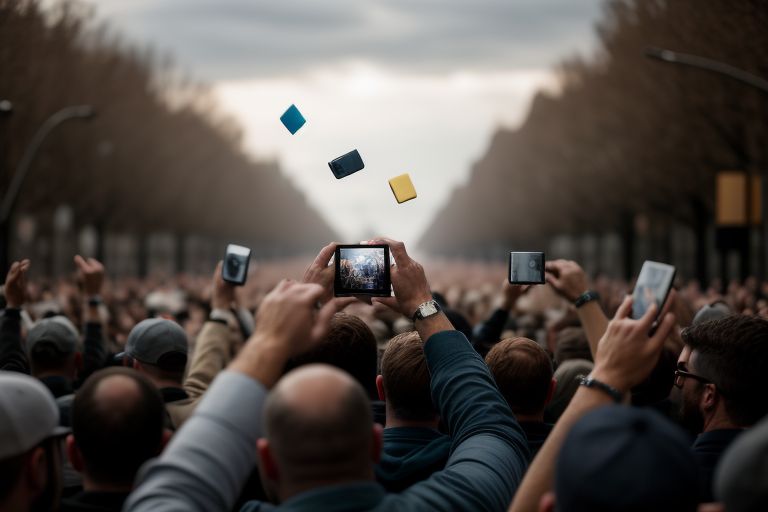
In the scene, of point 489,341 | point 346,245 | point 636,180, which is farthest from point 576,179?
point 346,245

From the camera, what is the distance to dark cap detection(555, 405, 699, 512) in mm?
2205

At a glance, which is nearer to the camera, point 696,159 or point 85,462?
point 85,462

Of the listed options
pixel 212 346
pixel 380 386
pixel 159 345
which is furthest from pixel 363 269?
pixel 212 346

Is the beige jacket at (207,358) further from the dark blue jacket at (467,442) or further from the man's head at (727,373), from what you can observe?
the man's head at (727,373)

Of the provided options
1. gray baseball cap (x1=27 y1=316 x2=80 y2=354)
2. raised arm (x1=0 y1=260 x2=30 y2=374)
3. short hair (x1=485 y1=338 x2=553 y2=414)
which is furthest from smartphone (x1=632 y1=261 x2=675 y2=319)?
gray baseball cap (x1=27 y1=316 x2=80 y2=354)

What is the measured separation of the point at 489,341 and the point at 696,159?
26.3 meters

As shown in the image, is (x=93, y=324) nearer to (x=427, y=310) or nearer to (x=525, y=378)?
(x=525, y=378)

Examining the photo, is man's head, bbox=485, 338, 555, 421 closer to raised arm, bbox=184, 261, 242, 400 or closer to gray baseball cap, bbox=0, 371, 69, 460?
raised arm, bbox=184, 261, 242, 400

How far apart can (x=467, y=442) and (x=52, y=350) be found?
3.28 m

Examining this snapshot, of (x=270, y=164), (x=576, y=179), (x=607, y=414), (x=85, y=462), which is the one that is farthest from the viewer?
(x=270, y=164)

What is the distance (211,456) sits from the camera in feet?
8.42

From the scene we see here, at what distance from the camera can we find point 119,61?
1709 inches

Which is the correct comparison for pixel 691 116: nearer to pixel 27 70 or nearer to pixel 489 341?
pixel 27 70

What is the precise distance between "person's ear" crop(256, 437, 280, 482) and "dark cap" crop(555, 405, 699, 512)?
0.66 metres
